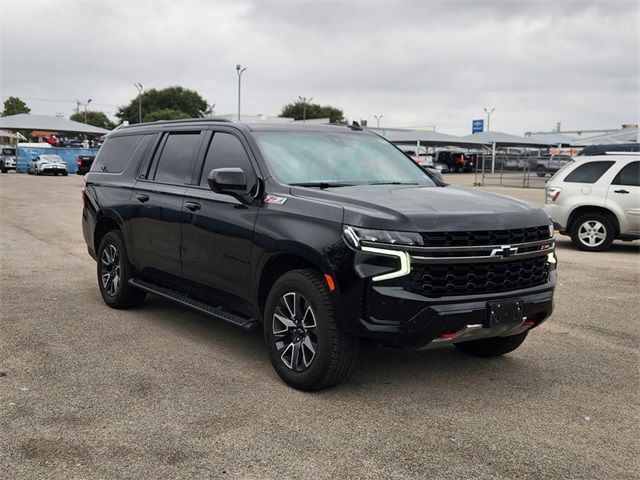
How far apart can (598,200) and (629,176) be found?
2.04ft

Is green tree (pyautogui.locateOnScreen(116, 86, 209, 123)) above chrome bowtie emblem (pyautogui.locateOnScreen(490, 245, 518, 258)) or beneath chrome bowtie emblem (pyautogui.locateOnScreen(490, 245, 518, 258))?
above

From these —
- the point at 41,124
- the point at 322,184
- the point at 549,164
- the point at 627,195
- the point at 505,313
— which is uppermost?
the point at 41,124

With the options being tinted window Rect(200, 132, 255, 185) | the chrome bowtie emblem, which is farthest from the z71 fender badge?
the chrome bowtie emblem

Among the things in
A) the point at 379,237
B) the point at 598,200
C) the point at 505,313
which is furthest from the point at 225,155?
the point at 598,200

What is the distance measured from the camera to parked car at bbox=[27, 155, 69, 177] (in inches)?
1607

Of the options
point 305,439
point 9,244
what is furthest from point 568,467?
point 9,244

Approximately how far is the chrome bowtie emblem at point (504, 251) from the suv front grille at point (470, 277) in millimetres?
58

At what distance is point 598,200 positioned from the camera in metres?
11.5

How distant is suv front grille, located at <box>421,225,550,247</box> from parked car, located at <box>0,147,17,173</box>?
4629 cm

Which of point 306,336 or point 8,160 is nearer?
point 306,336

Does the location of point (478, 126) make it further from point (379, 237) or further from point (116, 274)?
point (379, 237)

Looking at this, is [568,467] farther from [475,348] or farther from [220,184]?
[220,184]

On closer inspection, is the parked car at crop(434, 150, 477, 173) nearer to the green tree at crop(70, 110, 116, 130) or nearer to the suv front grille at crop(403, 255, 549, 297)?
the suv front grille at crop(403, 255, 549, 297)

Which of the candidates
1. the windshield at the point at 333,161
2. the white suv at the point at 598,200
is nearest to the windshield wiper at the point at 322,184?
the windshield at the point at 333,161
